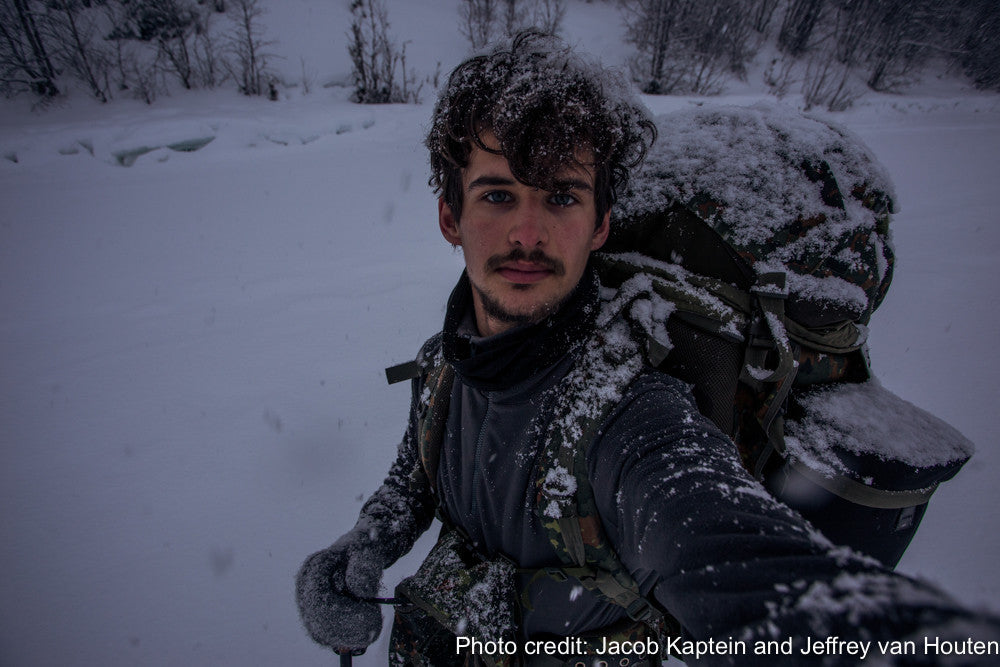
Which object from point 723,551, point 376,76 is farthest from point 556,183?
point 376,76

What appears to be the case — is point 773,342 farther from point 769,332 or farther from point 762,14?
point 762,14

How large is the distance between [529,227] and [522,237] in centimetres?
4

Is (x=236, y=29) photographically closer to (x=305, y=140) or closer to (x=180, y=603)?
(x=305, y=140)

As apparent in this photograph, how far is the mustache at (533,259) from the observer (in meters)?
1.15

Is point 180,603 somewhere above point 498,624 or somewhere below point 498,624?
below

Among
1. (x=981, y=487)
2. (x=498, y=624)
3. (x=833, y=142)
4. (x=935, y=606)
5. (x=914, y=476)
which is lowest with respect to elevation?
(x=981, y=487)

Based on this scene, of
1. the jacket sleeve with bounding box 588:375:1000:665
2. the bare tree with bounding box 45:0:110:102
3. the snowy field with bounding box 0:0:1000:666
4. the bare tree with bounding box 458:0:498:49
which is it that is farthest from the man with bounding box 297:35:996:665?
the bare tree with bounding box 458:0:498:49

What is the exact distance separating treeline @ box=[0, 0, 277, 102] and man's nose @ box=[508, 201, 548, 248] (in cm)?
957

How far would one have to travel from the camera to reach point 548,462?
39.1 inches

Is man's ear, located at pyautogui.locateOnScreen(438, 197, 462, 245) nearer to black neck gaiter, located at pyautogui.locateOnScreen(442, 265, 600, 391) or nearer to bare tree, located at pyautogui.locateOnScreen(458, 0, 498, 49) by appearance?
black neck gaiter, located at pyautogui.locateOnScreen(442, 265, 600, 391)

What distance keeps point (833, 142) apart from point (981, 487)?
2875mm

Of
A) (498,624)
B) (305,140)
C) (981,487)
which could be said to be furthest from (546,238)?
(305,140)

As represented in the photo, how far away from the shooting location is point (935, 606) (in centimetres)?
44

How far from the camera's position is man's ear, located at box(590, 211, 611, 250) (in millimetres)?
1363
